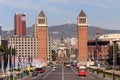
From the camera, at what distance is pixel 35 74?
86.4 meters

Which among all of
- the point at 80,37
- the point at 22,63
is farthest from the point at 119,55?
the point at 80,37

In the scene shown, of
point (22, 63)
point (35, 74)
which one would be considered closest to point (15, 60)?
point (22, 63)

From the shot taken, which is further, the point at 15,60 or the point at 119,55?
the point at 119,55

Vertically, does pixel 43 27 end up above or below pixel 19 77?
above

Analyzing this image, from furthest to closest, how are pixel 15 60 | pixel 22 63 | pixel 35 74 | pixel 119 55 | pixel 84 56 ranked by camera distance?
pixel 84 56, pixel 119 55, pixel 35 74, pixel 22 63, pixel 15 60

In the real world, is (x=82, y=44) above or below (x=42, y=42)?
below

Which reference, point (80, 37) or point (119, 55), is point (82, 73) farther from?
point (80, 37)

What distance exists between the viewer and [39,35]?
19138cm

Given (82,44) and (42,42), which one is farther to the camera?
(42,42)

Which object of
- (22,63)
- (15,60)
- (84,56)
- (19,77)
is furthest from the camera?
(84,56)

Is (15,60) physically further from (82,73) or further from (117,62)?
(117,62)

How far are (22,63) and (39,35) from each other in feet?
363

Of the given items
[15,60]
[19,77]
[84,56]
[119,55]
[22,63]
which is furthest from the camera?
[84,56]

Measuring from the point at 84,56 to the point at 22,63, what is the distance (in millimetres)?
106365
